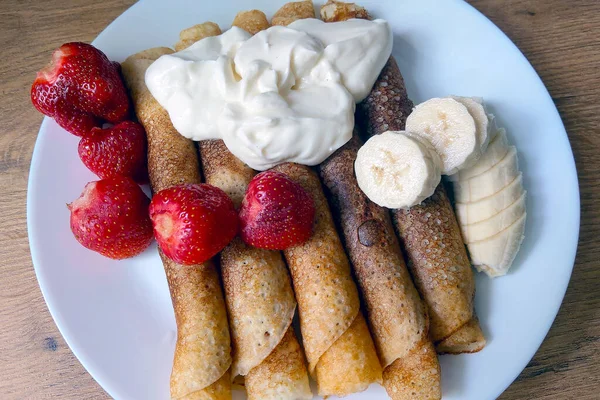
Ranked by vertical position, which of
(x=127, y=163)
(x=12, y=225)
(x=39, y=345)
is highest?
(x=127, y=163)

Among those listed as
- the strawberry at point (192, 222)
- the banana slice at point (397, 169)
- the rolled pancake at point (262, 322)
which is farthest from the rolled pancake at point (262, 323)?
the banana slice at point (397, 169)

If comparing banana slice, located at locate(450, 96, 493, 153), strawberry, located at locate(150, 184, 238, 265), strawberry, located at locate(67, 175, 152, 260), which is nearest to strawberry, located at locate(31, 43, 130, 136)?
strawberry, located at locate(67, 175, 152, 260)

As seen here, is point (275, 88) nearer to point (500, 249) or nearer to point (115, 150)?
point (115, 150)

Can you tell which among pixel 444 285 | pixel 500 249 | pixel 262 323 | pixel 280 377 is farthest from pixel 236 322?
pixel 500 249

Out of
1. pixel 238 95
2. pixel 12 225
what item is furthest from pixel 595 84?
pixel 12 225

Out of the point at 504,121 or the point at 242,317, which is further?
the point at 504,121

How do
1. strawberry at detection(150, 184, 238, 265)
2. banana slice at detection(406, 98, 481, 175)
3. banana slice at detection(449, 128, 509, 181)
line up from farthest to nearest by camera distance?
1. banana slice at detection(449, 128, 509, 181)
2. banana slice at detection(406, 98, 481, 175)
3. strawberry at detection(150, 184, 238, 265)

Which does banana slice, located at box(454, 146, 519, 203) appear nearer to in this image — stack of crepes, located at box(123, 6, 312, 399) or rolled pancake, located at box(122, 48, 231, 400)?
stack of crepes, located at box(123, 6, 312, 399)

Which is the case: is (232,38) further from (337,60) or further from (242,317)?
(242,317)
